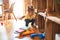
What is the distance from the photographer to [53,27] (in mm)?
945

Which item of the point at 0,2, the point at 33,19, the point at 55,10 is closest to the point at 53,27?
the point at 55,10

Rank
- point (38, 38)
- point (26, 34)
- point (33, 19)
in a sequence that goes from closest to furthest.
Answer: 1. point (38, 38)
2. point (26, 34)
3. point (33, 19)

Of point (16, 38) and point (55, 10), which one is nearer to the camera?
point (55, 10)

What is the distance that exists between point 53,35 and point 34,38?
0.27m

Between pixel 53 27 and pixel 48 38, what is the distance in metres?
0.10

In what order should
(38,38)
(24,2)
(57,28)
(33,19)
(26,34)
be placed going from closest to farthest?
(57,28), (38,38), (26,34), (33,19), (24,2)

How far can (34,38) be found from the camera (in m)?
1.17

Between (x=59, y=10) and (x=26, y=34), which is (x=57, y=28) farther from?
(x=26, y=34)

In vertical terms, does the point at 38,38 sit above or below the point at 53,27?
below

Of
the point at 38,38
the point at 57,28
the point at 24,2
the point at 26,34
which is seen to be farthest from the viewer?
the point at 24,2

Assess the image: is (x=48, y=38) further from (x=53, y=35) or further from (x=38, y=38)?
(x=38, y=38)

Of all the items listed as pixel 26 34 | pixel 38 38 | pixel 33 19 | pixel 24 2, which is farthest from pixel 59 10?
pixel 24 2

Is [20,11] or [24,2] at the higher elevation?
[24,2]

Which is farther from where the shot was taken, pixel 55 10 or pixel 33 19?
pixel 33 19
